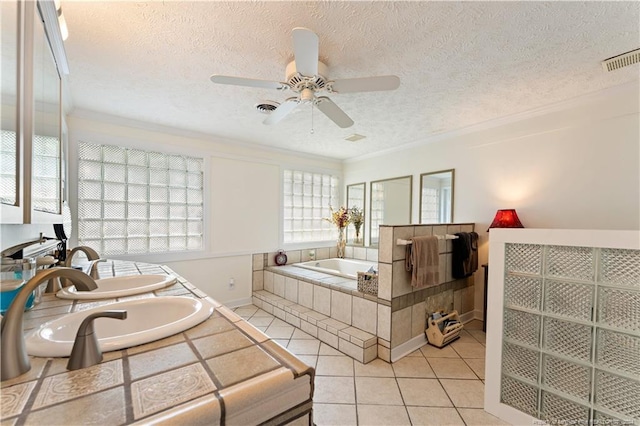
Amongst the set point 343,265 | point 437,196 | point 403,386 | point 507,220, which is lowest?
point 403,386

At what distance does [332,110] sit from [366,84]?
400 mm

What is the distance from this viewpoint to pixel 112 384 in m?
0.59

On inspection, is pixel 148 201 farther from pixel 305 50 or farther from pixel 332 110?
pixel 305 50

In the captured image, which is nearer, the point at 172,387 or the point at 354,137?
the point at 172,387

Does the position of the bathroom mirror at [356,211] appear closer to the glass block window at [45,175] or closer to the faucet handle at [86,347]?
the glass block window at [45,175]

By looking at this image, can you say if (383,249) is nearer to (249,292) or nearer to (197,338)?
(197,338)

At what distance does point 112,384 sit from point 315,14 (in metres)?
1.76

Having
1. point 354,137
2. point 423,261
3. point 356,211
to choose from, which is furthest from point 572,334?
point 356,211

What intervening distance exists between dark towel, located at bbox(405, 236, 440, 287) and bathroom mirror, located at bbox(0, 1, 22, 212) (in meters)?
2.43

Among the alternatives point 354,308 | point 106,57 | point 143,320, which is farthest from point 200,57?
point 354,308

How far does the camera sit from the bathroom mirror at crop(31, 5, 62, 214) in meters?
0.93

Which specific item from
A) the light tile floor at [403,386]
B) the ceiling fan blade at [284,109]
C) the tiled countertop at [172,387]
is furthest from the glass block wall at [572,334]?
the ceiling fan blade at [284,109]

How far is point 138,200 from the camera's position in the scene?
3.12m

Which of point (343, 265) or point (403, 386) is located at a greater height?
point (343, 265)
